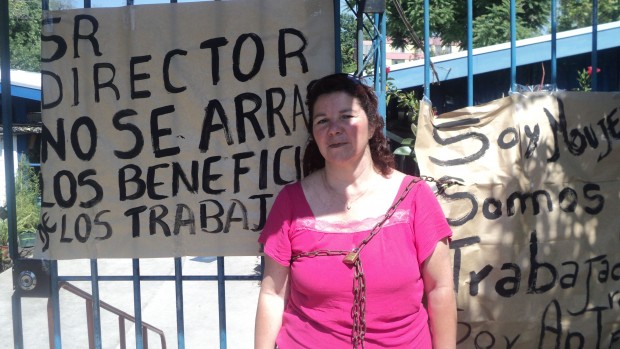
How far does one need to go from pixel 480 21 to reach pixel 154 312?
1007 centimetres

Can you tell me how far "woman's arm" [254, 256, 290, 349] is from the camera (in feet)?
7.51

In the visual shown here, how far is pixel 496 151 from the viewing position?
8.75 ft

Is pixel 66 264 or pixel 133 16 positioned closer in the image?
pixel 133 16

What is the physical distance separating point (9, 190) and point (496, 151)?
75.2 inches

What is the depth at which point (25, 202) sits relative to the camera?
1167 cm

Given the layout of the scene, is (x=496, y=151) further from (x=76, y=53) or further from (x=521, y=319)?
(x=76, y=53)

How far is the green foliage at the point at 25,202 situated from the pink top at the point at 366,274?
1001 cm

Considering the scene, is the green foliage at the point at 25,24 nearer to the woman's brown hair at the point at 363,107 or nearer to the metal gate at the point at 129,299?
the metal gate at the point at 129,299

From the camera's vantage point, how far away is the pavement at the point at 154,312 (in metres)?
7.15

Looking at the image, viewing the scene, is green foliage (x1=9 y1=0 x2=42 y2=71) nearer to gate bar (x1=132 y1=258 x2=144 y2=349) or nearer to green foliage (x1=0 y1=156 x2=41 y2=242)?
green foliage (x1=0 y1=156 x2=41 y2=242)

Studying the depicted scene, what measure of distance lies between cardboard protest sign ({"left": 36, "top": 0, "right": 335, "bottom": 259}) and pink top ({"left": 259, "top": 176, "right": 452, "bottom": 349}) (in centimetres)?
51

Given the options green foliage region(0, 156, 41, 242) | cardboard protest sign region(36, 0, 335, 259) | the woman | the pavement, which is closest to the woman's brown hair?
the woman

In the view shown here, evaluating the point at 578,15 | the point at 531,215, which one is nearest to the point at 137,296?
the point at 531,215

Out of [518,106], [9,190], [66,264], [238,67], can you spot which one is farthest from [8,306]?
[518,106]
